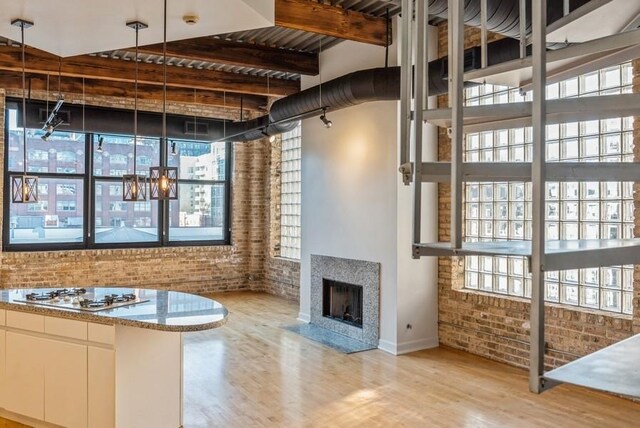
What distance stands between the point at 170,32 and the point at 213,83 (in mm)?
3499

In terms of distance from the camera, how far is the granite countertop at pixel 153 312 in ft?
10.7

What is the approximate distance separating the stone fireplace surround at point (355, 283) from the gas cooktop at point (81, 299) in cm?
292

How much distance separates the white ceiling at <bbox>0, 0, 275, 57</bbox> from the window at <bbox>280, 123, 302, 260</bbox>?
4.94 meters

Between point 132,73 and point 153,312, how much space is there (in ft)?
14.8

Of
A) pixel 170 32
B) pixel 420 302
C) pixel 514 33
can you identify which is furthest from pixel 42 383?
pixel 514 33

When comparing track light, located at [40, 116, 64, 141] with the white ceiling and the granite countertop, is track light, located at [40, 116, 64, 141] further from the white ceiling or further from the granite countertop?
the granite countertop

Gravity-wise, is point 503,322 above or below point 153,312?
below

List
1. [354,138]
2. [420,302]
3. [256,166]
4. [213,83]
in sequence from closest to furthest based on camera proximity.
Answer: [420,302], [354,138], [213,83], [256,166]

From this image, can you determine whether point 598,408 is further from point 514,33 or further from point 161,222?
point 161,222

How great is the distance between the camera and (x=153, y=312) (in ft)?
11.7

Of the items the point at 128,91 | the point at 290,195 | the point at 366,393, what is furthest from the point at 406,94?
the point at 290,195

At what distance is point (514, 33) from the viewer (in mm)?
3777

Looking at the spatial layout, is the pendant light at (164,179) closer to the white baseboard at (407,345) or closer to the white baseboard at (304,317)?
the white baseboard at (407,345)

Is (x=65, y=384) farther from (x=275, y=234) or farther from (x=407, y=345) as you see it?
(x=275, y=234)
